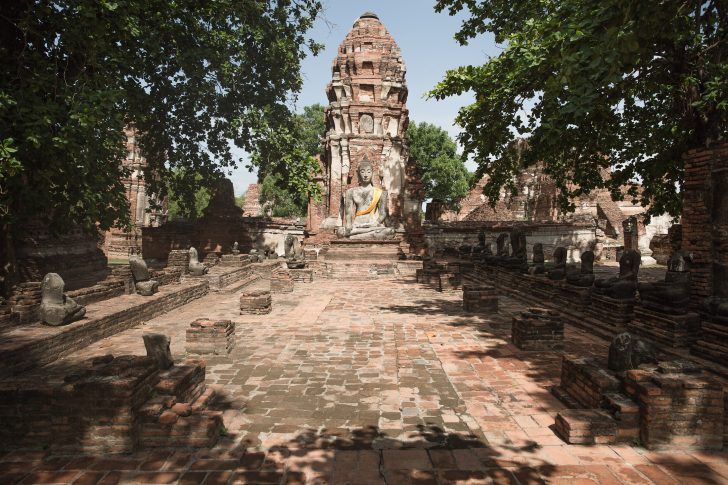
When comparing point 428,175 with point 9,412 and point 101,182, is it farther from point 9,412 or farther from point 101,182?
point 9,412

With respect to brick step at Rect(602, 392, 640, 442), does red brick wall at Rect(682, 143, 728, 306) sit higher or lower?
higher

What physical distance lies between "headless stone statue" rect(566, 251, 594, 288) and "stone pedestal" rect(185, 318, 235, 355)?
719 cm

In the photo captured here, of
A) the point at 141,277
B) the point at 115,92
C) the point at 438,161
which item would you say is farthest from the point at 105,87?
the point at 438,161

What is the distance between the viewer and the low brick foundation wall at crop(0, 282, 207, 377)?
572cm

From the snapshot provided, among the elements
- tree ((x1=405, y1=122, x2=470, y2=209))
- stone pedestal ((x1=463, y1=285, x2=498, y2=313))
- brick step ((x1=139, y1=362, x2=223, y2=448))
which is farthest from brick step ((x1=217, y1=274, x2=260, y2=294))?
tree ((x1=405, y1=122, x2=470, y2=209))

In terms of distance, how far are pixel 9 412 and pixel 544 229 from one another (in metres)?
28.5

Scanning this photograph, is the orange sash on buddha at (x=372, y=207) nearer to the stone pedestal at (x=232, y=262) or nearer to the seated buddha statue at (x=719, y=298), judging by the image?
the stone pedestal at (x=232, y=262)

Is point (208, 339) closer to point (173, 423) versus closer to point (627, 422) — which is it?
point (173, 423)

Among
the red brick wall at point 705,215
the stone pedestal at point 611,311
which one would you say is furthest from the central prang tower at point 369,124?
the red brick wall at point 705,215

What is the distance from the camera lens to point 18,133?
320 inches

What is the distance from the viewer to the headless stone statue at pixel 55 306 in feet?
22.2

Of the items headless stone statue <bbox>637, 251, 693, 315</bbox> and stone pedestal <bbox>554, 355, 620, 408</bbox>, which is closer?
stone pedestal <bbox>554, 355, 620, 408</bbox>

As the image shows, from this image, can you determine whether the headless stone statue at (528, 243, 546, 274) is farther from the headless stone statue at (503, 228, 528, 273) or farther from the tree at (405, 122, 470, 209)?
the tree at (405, 122, 470, 209)

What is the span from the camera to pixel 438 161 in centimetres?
3400
